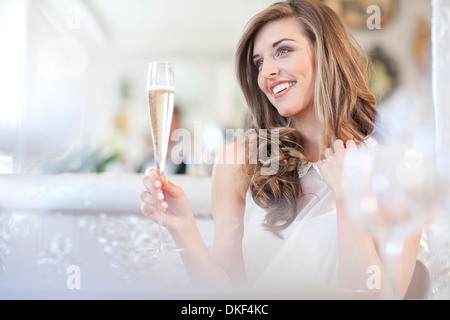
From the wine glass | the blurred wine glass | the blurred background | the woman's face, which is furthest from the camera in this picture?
the woman's face

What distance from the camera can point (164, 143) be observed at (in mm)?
702

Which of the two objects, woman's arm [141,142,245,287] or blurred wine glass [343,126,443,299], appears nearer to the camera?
blurred wine glass [343,126,443,299]

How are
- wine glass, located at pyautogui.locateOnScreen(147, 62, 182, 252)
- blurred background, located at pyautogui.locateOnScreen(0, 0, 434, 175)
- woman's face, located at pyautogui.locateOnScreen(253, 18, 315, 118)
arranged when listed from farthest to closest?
1. woman's face, located at pyautogui.locateOnScreen(253, 18, 315, 118)
2. blurred background, located at pyautogui.locateOnScreen(0, 0, 434, 175)
3. wine glass, located at pyautogui.locateOnScreen(147, 62, 182, 252)

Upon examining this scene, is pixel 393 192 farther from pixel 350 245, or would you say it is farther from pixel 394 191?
pixel 350 245

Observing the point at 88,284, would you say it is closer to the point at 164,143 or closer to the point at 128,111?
the point at 164,143

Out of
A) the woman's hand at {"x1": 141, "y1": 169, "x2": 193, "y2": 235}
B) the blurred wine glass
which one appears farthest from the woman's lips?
the blurred wine glass

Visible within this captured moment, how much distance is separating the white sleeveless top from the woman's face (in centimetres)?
18

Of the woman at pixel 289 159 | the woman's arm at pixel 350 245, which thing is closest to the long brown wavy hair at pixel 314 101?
the woman at pixel 289 159

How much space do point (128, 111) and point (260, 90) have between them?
0.43 metres

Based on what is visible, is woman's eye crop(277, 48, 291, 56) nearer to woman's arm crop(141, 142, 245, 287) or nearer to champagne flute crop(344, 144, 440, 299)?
woman's arm crop(141, 142, 245, 287)

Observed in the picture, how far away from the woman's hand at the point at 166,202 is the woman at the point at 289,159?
0.03 metres

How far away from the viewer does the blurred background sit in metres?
0.90

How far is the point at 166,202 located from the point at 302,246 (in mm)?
339
